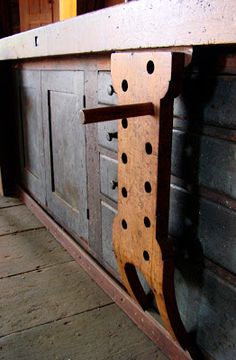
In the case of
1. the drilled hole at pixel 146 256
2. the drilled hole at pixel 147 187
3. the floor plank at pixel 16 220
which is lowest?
the floor plank at pixel 16 220

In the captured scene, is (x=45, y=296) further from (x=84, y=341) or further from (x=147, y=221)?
(x=147, y=221)

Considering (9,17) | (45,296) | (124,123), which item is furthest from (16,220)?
(9,17)

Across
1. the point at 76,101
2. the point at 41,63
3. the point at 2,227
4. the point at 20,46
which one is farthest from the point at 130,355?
the point at 20,46

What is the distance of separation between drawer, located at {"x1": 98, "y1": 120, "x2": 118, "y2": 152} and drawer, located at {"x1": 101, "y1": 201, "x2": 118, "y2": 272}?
21 cm

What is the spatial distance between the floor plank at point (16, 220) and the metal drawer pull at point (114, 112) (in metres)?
1.26

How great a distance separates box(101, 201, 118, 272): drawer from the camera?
4.25ft

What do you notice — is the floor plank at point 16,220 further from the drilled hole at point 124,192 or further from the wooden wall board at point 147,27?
the drilled hole at point 124,192

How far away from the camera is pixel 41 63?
173 cm

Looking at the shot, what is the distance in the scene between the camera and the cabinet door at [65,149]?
4.75 feet

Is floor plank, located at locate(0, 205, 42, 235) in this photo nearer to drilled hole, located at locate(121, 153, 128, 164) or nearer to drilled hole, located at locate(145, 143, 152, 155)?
drilled hole, located at locate(121, 153, 128, 164)

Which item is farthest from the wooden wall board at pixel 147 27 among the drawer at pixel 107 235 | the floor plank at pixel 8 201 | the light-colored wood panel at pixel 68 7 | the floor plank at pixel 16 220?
the floor plank at pixel 8 201

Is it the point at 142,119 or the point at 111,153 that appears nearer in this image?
the point at 142,119

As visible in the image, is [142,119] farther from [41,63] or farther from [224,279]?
[41,63]

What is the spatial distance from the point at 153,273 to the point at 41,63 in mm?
1198
